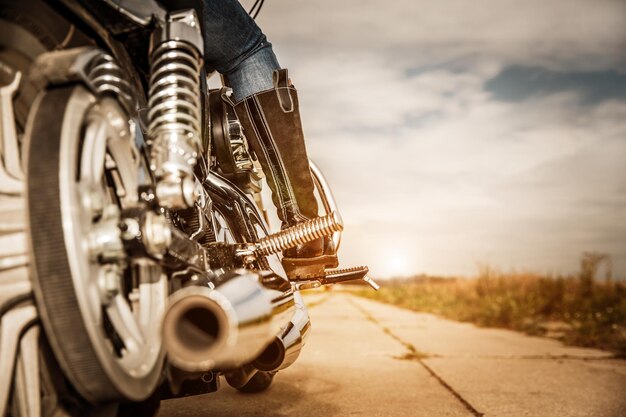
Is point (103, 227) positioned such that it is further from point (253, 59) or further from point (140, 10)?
point (253, 59)

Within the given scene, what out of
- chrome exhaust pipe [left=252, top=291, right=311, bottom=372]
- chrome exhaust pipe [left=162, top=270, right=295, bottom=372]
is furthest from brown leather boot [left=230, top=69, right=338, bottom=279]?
chrome exhaust pipe [left=162, top=270, right=295, bottom=372]

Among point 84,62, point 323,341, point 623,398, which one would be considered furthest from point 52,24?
point 323,341

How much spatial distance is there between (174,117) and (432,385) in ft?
8.73

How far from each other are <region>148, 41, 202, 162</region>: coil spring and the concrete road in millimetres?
1748

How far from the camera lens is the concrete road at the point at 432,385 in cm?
255

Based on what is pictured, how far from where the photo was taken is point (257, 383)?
2852mm

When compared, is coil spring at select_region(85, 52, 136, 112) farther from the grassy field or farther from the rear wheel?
the grassy field

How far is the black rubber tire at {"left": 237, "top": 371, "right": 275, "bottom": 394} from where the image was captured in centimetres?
281

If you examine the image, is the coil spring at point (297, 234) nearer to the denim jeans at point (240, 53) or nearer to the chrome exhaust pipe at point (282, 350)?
the chrome exhaust pipe at point (282, 350)

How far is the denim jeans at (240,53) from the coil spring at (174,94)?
66 cm

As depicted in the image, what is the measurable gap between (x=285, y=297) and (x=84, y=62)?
29.7 inches

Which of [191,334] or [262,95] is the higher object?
[262,95]

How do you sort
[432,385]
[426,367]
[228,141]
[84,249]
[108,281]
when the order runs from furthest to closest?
1. [426,367]
2. [432,385]
3. [228,141]
4. [108,281]
5. [84,249]

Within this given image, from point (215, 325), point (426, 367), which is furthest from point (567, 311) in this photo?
point (215, 325)
